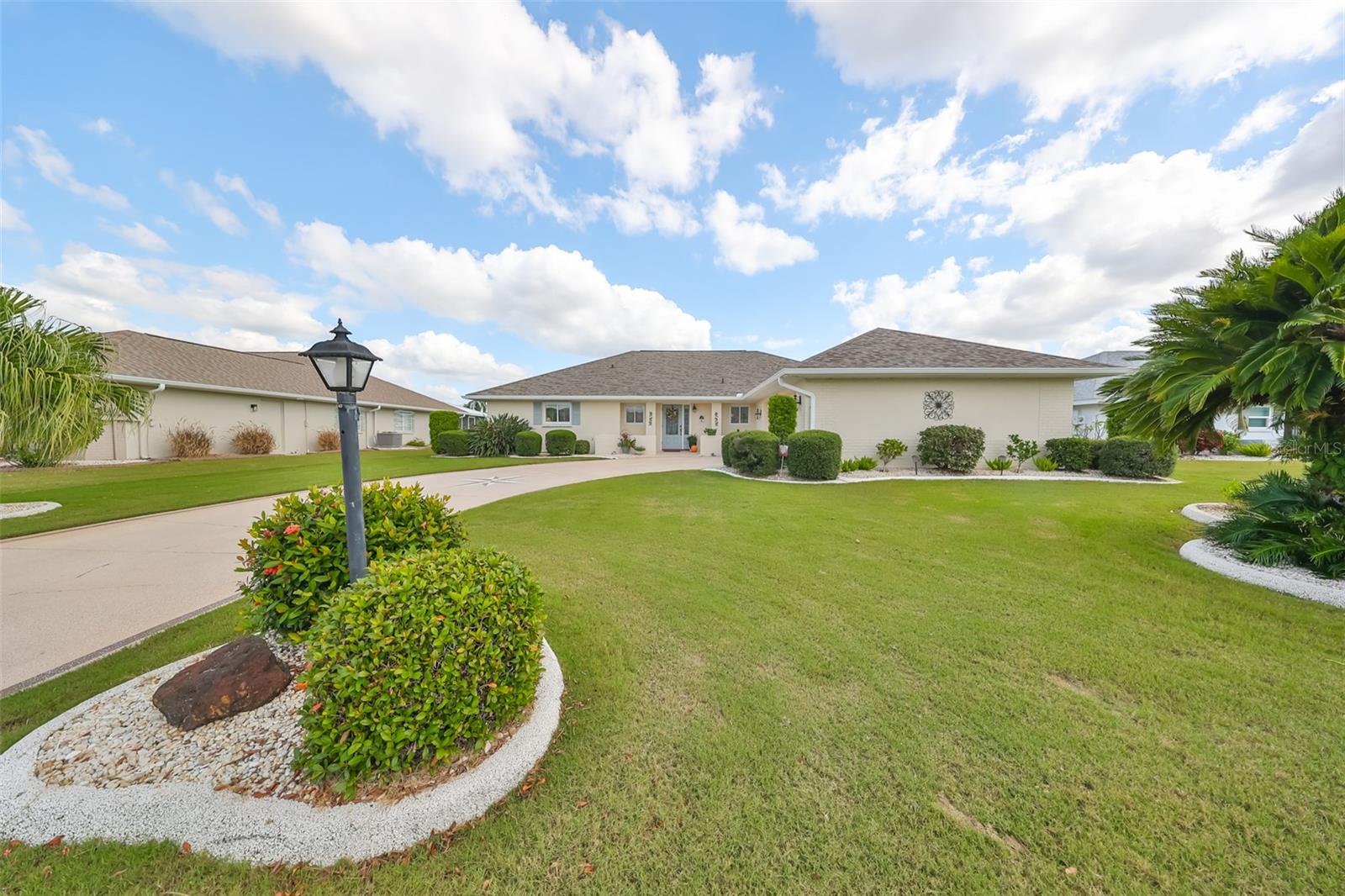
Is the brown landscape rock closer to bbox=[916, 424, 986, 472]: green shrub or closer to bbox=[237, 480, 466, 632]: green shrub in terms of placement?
bbox=[237, 480, 466, 632]: green shrub

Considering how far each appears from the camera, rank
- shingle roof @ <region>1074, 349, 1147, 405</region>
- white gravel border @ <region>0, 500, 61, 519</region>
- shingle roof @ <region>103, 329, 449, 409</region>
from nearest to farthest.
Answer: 1. white gravel border @ <region>0, 500, 61, 519</region>
2. shingle roof @ <region>103, 329, 449, 409</region>
3. shingle roof @ <region>1074, 349, 1147, 405</region>

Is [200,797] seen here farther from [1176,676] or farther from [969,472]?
[969,472]

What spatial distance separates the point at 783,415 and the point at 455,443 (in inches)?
537

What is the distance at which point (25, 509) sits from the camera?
762 cm

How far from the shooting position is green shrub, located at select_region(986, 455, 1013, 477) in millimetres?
12383

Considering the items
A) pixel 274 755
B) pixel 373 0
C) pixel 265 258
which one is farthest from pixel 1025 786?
pixel 265 258

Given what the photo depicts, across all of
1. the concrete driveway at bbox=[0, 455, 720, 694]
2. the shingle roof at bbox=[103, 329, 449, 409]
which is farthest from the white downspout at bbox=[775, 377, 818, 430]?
the shingle roof at bbox=[103, 329, 449, 409]

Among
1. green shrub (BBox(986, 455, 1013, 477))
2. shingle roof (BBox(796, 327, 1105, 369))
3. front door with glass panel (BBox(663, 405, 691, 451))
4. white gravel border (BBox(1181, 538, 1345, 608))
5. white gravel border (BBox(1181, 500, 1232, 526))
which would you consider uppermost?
shingle roof (BBox(796, 327, 1105, 369))

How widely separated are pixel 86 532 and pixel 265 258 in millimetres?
7713

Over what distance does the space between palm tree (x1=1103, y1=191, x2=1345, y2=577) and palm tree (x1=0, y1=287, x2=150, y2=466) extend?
584 inches

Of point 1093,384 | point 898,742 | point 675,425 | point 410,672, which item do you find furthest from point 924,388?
point 1093,384

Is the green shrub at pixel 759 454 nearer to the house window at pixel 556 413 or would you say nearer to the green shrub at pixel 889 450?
the green shrub at pixel 889 450

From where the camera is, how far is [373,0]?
626 cm

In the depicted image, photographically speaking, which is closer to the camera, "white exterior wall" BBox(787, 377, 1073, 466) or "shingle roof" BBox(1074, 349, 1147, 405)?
"white exterior wall" BBox(787, 377, 1073, 466)
